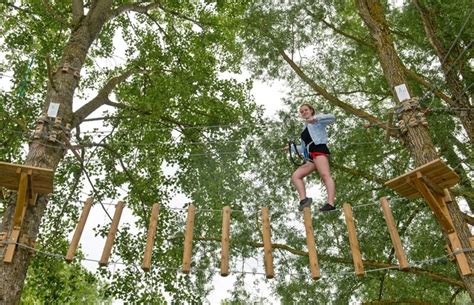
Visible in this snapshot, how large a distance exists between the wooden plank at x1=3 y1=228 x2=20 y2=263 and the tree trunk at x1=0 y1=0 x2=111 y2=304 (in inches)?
2.6

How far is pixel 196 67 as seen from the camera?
8.00m

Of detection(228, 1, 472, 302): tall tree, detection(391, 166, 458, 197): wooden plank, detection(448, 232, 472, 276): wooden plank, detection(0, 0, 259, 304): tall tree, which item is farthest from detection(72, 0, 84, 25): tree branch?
detection(448, 232, 472, 276): wooden plank

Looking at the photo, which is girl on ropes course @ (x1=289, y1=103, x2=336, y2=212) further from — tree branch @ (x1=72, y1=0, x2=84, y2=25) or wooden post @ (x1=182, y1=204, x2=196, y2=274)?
tree branch @ (x1=72, y1=0, x2=84, y2=25)

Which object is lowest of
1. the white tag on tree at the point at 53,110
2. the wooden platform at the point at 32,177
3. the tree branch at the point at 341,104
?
the wooden platform at the point at 32,177

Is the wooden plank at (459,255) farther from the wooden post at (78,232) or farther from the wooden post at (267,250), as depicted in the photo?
the wooden post at (78,232)

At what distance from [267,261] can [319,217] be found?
3.16m

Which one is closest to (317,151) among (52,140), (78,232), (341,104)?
(341,104)

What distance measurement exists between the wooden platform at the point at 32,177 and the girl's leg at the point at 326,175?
8.54 ft

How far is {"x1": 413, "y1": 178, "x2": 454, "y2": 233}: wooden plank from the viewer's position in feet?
12.2

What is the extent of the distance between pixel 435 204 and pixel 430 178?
0.85 feet

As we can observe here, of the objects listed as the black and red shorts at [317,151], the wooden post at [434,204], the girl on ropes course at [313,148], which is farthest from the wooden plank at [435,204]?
the black and red shorts at [317,151]

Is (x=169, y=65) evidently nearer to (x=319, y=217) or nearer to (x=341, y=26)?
(x=341, y=26)

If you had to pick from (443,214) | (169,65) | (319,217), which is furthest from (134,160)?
(443,214)

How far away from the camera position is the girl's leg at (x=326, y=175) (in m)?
4.26
